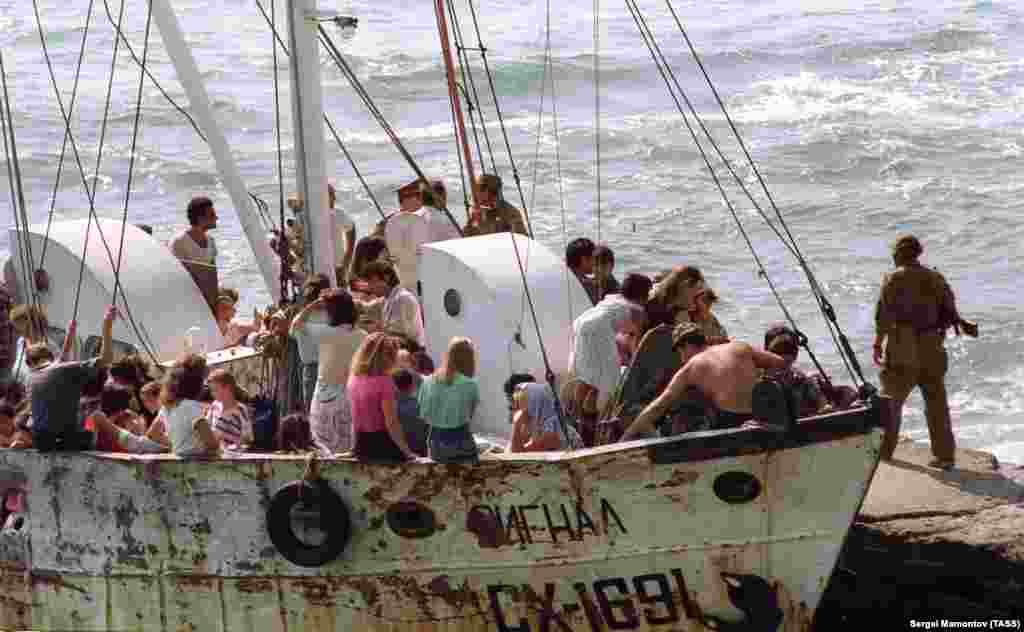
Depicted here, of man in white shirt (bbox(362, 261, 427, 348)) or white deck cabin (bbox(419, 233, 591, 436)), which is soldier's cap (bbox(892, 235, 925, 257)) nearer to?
white deck cabin (bbox(419, 233, 591, 436))

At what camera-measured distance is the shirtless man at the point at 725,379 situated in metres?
12.1

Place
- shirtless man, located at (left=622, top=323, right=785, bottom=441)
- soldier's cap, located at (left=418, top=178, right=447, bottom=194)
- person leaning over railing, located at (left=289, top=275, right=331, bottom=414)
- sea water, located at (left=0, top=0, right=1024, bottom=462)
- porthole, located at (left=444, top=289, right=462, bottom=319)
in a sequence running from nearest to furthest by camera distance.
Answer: shirtless man, located at (left=622, top=323, right=785, bottom=441) → person leaning over railing, located at (left=289, top=275, right=331, bottom=414) → porthole, located at (left=444, top=289, right=462, bottom=319) → soldier's cap, located at (left=418, top=178, right=447, bottom=194) → sea water, located at (left=0, top=0, right=1024, bottom=462)

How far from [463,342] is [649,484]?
130 cm

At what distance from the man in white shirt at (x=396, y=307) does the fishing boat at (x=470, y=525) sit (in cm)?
41

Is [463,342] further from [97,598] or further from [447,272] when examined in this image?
[97,598]

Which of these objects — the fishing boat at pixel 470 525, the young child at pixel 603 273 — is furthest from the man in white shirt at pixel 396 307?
the young child at pixel 603 273

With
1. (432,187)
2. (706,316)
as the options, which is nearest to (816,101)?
(432,187)

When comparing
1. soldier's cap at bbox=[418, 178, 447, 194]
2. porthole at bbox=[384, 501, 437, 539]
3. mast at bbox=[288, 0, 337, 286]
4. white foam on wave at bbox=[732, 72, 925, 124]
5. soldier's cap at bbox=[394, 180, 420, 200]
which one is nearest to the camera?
porthole at bbox=[384, 501, 437, 539]

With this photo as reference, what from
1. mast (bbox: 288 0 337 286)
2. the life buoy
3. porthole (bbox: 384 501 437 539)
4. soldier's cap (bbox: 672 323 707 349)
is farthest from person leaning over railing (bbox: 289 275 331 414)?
soldier's cap (bbox: 672 323 707 349)

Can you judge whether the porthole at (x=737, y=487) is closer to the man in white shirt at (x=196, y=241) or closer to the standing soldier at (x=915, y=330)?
the standing soldier at (x=915, y=330)

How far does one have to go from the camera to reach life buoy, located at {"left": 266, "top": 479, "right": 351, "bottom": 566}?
487 inches

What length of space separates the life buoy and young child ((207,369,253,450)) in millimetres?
726

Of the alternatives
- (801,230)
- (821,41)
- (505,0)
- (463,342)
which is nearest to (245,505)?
(463,342)

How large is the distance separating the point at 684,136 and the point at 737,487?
24.9 m
